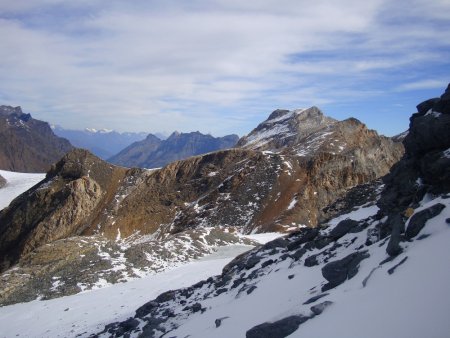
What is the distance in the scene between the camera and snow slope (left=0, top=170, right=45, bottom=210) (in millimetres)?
96631

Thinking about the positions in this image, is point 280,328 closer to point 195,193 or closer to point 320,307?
point 320,307

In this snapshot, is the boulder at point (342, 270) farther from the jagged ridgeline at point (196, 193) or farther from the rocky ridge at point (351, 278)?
the jagged ridgeline at point (196, 193)

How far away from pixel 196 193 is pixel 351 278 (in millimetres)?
53713

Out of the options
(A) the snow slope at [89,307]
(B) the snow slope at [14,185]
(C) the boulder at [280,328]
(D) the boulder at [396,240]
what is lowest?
(A) the snow slope at [89,307]

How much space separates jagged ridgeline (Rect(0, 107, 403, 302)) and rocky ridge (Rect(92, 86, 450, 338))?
30.0 metres

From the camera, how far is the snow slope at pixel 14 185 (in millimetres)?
96631

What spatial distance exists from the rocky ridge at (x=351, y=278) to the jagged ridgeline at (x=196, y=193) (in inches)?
1180

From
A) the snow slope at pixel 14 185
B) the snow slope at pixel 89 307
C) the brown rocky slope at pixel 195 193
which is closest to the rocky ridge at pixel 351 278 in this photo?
the snow slope at pixel 89 307

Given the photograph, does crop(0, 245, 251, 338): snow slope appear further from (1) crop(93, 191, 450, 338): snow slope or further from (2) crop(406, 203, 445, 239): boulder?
(2) crop(406, 203, 445, 239): boulder

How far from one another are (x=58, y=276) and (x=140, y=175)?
37753 millimetres

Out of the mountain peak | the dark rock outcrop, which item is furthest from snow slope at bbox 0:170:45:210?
the dark rock outcrop

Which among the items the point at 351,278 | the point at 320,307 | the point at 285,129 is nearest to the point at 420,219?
the point at 351,278

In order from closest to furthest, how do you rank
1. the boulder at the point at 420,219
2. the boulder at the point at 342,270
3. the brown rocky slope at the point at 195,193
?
the boulder at the point at 420,219 < the boulder at the point at 342,270 < the brown rocky slope at the point at 195,193

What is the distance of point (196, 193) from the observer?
62.6 m
